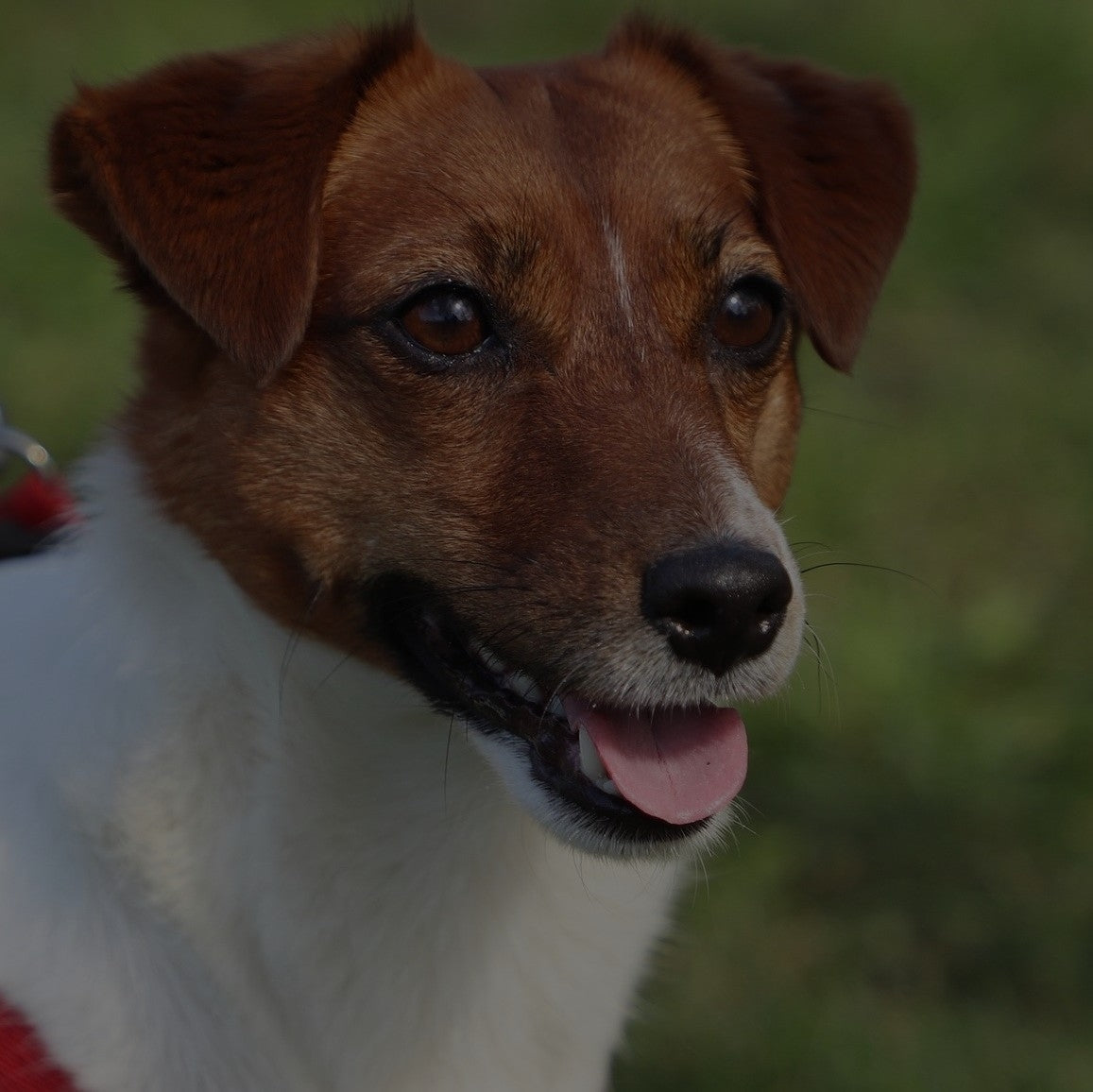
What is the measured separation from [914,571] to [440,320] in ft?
9.87

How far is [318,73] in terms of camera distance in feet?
9.20

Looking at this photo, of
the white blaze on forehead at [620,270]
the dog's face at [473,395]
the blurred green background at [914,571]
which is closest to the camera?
the dog's face at [473,395]

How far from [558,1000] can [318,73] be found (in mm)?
1583

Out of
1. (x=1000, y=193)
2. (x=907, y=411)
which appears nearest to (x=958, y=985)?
(x=907, y=411)

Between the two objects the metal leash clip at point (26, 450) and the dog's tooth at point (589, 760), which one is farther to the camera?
the metal leash clip at point (26, 450)

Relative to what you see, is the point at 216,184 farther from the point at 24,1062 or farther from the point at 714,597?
the point at 24,1062

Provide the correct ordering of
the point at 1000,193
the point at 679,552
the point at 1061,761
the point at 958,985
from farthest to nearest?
the point at 1000,193
the point at 1061,761
the point at 958,985
the point at 679,552

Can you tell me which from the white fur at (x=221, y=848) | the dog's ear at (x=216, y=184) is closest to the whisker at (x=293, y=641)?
the white fur at (x=221, y=848)

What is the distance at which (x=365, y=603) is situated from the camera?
2666 millimetres

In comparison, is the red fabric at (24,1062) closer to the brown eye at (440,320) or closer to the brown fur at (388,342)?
the brown fur at (388,342)

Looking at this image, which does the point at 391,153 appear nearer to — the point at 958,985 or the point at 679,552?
the point at 679,552

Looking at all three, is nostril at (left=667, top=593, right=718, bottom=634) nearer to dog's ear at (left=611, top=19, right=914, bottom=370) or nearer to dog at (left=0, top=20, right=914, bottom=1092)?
dog at (left=0, top=20, right=914, bottom=1092)

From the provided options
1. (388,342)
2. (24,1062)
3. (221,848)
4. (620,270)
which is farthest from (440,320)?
(24,1062)

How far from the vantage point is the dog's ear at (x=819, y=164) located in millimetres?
3041
